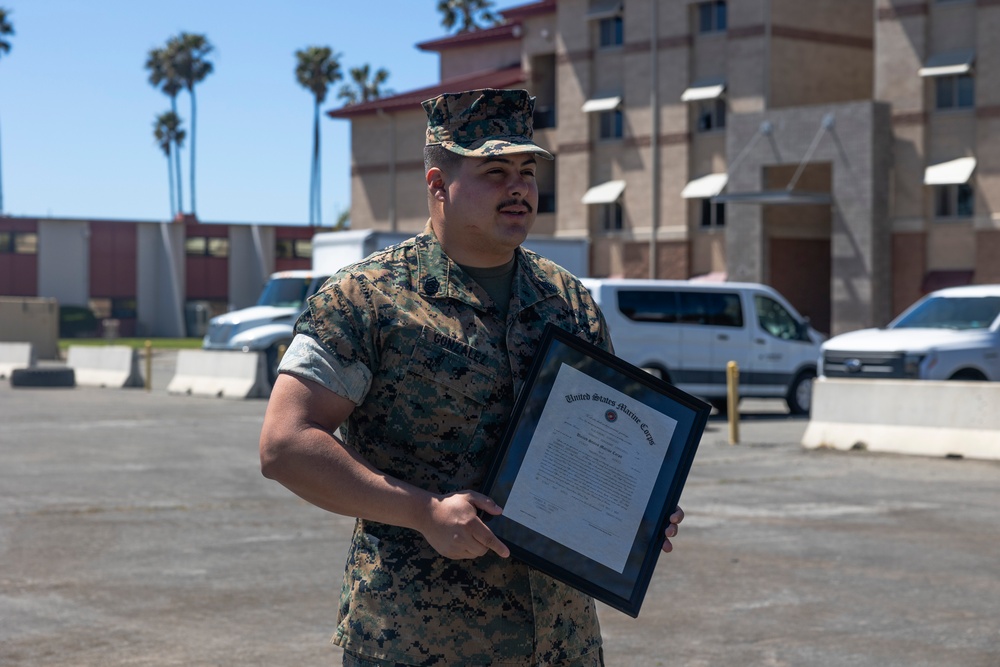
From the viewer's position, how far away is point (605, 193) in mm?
50750

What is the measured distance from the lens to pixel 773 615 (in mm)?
7660

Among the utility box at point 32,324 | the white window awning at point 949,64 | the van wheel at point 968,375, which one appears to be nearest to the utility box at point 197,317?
the utility box at point 32,324

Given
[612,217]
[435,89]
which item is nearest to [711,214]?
[612,217]

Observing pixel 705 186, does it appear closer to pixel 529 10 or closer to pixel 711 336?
pixel 529 10

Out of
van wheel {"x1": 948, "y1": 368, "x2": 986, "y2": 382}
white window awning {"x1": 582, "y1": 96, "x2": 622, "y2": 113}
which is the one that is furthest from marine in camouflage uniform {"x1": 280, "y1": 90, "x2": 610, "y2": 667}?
white window awning {"x1": 582, "y1": 96, "x2": 622, "y2": 113}

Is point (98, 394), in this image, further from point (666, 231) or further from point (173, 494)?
point (666, 231)

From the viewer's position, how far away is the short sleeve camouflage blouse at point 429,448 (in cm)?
316

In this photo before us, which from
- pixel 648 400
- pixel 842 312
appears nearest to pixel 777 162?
pixel 842 312

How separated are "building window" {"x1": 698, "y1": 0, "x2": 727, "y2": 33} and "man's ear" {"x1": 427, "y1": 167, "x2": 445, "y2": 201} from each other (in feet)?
150

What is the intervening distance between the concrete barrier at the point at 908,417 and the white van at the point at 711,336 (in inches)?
191

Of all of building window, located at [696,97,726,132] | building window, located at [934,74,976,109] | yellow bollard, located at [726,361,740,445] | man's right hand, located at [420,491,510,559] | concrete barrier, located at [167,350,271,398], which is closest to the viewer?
man's right hand, located at [420,491,510,559]

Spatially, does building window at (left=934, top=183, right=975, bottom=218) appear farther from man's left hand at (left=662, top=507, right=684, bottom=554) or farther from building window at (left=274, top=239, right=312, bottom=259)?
man's left hand at (left=662, top=507, right=684, bottom=554)

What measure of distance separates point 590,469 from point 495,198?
655 mm

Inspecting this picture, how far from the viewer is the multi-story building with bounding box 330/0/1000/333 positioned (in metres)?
41.7
